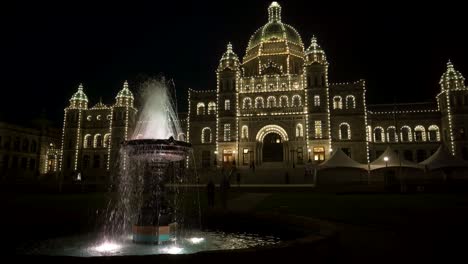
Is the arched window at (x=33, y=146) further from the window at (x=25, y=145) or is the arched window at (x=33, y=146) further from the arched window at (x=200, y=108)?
the arched window at (x=200, y=108)

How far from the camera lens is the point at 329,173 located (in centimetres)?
4022

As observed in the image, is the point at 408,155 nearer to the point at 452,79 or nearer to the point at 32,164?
the point at 452,79

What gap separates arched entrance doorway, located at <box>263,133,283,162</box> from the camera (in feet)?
166

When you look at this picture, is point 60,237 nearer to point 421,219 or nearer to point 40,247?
point 40,247

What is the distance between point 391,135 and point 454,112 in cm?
889

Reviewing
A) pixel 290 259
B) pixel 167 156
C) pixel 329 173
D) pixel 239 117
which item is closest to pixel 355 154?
pixel 329 173

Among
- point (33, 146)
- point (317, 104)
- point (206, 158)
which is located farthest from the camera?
point (33, 146)

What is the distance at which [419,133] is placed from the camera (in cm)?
5419

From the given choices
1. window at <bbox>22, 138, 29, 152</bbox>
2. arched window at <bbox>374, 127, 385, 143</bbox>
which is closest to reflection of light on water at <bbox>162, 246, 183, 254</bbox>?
arched window at <bbox>374, 127, 385, 143</bbox>

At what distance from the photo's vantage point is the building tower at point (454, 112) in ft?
161

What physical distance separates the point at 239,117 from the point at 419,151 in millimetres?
27819

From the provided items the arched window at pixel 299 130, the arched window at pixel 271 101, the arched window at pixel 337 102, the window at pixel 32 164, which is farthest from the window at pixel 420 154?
the window at pixel 32 164

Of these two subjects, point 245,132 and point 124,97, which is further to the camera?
point 124,97

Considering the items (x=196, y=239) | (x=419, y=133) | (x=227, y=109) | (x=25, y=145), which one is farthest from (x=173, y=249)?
(x=25, y=145)
